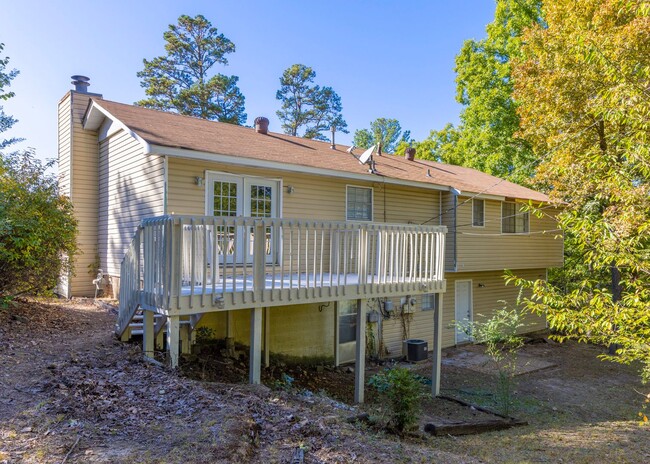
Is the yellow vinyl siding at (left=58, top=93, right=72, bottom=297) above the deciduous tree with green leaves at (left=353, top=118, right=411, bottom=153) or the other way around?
the other way around

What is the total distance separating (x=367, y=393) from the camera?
8.41m

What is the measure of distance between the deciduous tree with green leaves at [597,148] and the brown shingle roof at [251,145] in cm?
251

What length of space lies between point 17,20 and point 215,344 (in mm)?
10293

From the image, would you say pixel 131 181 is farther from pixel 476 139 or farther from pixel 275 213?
pixel 476 139

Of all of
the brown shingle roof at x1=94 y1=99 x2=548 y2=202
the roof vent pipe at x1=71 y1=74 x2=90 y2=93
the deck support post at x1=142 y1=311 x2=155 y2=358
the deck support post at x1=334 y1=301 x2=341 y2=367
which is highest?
the roof vent pipe at x1=71 y1=74 x2=90 y2=93

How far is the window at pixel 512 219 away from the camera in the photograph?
1434 centimetres

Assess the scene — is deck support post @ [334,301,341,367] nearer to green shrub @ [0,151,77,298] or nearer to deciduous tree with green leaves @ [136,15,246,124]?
green shrub @ [0,151,77,298]

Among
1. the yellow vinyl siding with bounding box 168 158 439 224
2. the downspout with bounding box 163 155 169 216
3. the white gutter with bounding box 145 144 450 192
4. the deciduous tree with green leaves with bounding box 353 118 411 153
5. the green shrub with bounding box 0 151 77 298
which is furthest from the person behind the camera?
the deciduous tree with green leaves with bounding box 353 118 411 153

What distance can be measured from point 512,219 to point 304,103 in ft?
66.6

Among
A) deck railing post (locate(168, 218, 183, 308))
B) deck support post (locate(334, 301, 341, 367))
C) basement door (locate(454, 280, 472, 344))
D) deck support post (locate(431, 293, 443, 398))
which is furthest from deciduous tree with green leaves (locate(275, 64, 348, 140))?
deck railing post (locate(168, 218, 183, 308))

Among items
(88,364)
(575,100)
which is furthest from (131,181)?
(575,100)

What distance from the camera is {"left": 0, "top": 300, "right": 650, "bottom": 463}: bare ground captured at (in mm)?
3625

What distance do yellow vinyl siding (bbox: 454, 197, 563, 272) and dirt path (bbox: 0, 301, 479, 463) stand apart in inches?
318

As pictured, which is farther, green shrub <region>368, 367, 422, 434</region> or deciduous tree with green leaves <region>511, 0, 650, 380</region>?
deciduous tree with green leaves <region>511, 0, 650, 380</region>
